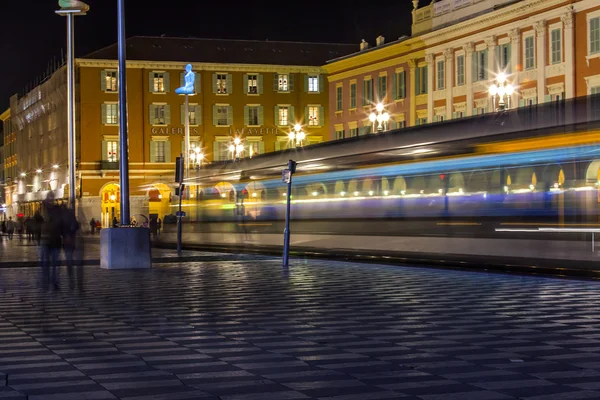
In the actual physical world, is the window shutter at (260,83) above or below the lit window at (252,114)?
above

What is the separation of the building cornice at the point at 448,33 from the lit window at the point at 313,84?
1988 cm

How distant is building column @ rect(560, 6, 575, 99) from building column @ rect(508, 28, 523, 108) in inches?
153

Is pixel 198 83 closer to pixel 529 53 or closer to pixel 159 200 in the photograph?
pixel 529 53

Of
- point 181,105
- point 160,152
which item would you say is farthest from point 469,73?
point 160,152

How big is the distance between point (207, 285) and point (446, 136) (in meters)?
7.00

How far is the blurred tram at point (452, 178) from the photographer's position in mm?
20562

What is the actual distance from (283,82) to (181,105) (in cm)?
948

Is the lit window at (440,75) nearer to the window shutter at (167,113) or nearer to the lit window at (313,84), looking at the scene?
the window shutter at (167,113)

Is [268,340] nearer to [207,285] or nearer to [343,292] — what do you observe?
[343,292]

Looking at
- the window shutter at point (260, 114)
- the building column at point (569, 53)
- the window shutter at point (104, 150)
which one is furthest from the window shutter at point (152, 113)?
the building column at point (569, 53)

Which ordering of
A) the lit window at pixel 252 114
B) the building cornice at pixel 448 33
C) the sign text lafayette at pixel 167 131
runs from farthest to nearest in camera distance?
the lit window at pixel 252 114 < the sign text lafayette at pixel 167 131 < the building cornice at pixel 448 33

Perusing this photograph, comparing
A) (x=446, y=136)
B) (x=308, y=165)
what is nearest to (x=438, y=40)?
(x=308, y=165)

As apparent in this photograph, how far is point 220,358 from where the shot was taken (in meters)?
10.2

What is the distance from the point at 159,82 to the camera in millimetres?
88688
